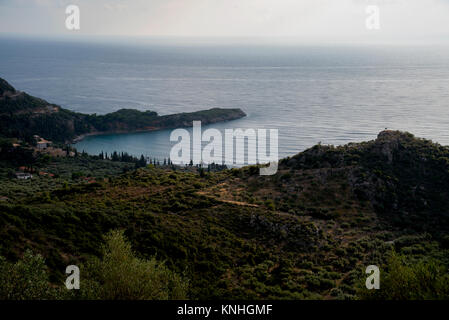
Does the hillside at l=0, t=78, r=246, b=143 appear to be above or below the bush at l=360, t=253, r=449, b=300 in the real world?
above

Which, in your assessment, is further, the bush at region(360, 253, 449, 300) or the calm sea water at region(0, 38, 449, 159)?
the calm sea water at region(0, 38, 449, 159)

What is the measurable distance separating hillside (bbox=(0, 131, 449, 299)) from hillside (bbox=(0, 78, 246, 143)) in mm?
73760

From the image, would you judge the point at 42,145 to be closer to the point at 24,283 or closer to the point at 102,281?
the point at 102,281

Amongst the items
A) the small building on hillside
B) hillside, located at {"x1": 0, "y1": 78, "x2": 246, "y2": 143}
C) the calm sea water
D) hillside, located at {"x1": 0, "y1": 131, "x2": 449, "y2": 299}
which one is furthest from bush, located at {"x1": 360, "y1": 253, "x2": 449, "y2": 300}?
hillside, located at {"x1": 0, "y1": 78, "x2": 246, "y2": 143}

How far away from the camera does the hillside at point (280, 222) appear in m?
18.0

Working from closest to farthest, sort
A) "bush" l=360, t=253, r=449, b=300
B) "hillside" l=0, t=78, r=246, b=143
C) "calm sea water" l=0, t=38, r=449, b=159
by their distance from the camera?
"bush" l=360, t=253, r=449, b=300, "calm sea water" l=0, t=38, r=449, b=159, "hillside" l=0, t=78, r=246, b=143

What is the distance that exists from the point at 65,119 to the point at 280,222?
4171 inches

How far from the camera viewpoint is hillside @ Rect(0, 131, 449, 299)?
18.0m

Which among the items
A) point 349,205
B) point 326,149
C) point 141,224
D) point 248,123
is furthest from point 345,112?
point 141,224

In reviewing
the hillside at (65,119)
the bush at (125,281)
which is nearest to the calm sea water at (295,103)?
the hillside at (65,119)

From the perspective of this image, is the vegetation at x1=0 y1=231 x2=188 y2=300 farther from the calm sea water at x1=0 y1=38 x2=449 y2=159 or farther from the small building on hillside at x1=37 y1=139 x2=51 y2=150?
the small building on hillside at x1=37 y1=139 x2=51 y2=150

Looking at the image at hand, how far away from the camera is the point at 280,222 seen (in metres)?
25.7

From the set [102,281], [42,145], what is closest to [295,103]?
[42,145]
